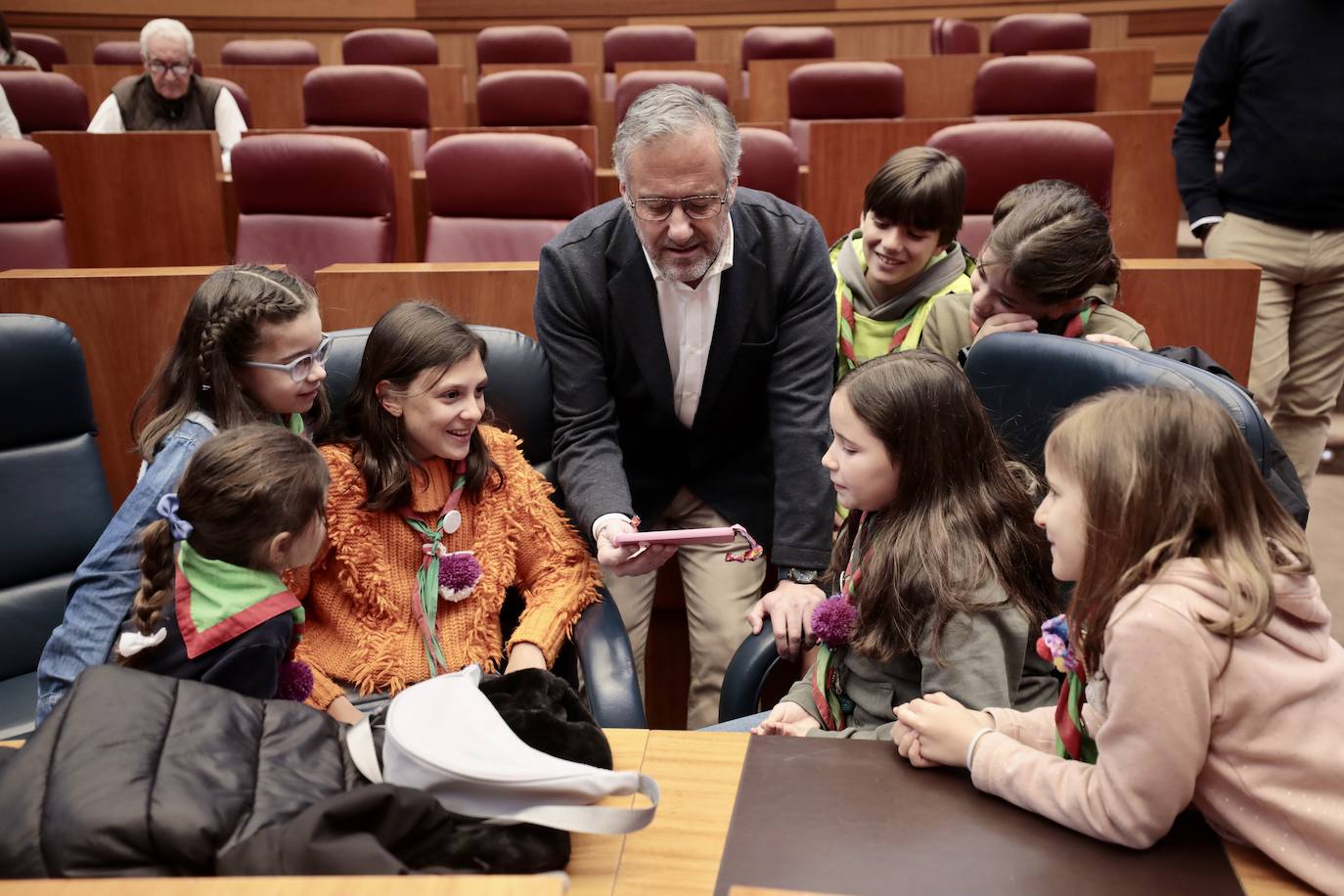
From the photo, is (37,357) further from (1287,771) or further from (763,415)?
(1287,771)

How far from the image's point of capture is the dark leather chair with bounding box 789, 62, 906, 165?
3502 mm

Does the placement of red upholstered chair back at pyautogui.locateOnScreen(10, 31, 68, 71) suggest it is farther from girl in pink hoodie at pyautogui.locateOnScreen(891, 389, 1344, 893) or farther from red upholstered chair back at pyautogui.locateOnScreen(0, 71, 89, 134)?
girl in pink hoodie at pyautogui.locateOnScreen(891, 389, 1344, 893)

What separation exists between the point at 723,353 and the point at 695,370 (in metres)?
0.04

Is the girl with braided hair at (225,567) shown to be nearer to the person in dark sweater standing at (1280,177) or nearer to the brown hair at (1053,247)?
the brown hair at (1053,247)

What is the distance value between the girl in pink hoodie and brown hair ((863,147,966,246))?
0.83 metres

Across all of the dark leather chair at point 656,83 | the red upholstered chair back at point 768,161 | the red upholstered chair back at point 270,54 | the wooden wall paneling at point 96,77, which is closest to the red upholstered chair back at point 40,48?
the wooden wall paneling at point 96,77

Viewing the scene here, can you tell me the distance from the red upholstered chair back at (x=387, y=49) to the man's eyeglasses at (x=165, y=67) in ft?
4.76

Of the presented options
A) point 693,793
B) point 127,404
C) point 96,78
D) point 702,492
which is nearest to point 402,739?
point 693,793

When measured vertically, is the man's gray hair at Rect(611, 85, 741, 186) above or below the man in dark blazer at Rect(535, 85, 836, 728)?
above

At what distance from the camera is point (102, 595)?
97cm

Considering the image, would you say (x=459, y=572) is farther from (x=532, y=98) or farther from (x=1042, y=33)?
(x=1042, y=33)

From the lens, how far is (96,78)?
4.12 m

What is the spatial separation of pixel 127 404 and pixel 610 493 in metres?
0.88

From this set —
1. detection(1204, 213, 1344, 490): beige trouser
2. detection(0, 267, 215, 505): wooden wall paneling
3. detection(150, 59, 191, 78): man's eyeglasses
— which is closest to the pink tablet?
detection(0, 267, 215, 505): wooden wall paneling
